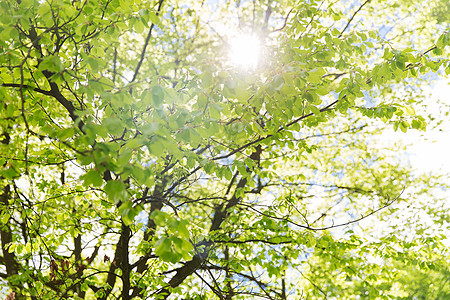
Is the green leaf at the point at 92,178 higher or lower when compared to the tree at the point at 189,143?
lower

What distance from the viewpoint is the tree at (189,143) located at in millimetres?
2547

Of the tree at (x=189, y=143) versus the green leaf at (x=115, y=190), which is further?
the tree at (x=189, y=143)

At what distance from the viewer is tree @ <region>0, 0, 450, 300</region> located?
100 inches

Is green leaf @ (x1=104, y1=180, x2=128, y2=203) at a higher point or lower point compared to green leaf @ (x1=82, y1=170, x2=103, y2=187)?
lower

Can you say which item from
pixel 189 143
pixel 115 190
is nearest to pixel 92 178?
pixel 115 190

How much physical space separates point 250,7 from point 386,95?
6484mm

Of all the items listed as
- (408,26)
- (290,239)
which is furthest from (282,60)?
(408,26)

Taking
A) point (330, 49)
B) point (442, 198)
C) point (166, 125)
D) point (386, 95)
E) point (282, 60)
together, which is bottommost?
point (166, 125)

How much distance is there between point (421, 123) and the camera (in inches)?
126

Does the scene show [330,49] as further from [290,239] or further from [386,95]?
[386,95]

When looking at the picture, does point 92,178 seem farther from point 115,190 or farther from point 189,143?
point 189,143

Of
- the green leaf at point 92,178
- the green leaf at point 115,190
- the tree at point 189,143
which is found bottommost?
the green leaf at point 115,190

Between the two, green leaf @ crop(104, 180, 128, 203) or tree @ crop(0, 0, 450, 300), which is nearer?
green leaf @ crop(104, 180, 128, 203)

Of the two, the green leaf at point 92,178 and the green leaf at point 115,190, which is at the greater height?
the green leaf at point 92,178
